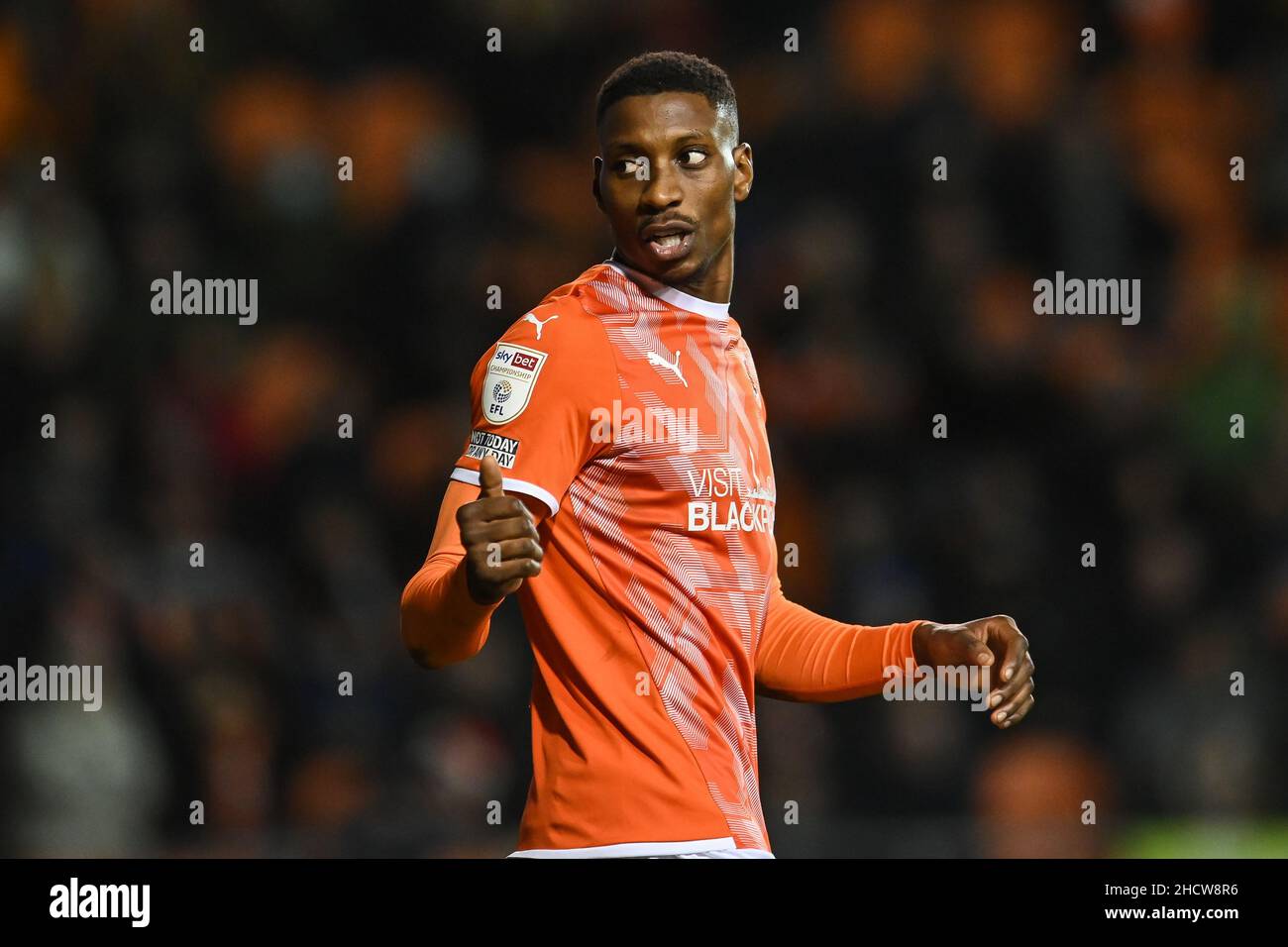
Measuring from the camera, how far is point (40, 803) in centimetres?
593

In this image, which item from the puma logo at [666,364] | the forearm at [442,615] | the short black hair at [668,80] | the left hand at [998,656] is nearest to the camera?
the forearm at [442,615]

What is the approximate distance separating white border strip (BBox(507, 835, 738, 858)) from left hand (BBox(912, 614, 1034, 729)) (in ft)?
1.78

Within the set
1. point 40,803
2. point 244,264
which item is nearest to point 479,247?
point 244,264

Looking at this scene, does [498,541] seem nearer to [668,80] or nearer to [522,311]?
[668,80]

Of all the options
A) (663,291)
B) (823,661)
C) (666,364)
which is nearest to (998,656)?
(823,661)

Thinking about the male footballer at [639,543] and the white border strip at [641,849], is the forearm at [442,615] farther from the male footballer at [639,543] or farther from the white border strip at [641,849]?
the white border strip at [641,849]

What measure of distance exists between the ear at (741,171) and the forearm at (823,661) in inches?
34.3

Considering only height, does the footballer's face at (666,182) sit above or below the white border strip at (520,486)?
above

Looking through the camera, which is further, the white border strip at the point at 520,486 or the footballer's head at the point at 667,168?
the footballer's head at the point at 667,168

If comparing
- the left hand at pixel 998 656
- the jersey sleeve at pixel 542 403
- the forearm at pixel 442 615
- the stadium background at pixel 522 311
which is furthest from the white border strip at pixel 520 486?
the stadium background at pixel 522 311

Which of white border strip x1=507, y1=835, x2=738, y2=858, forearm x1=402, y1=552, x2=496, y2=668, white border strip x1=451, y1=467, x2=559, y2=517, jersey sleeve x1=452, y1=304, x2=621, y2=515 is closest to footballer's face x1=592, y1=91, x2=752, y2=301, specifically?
jersey sleeve x1=452, y1=304, x2=621, y2=515

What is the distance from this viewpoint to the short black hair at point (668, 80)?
3.30 m

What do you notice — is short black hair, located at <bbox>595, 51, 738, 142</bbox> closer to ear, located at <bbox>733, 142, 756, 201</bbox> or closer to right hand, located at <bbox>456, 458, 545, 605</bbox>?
ear, located at <bbox>733, 142, 756, 201</bbox>

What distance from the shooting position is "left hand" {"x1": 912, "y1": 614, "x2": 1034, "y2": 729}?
3.09 meters
